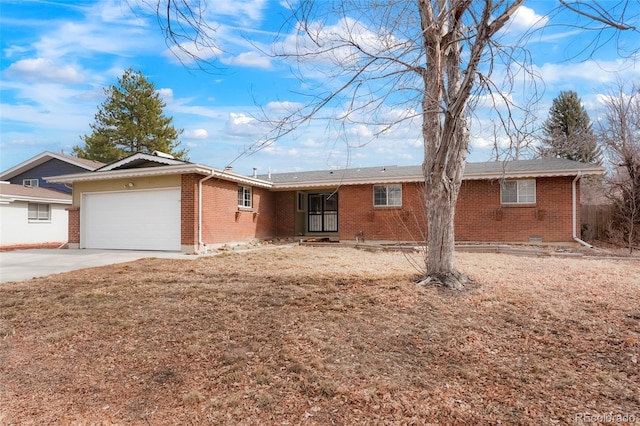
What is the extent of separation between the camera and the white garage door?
1314cm

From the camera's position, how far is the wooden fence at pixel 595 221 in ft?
50.5

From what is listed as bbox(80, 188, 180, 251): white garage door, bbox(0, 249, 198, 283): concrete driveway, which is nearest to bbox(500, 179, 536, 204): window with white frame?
bbox(0, 249, 198, 283): concrete driveway

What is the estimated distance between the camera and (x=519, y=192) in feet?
45.8

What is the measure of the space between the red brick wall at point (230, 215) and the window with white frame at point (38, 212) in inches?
454

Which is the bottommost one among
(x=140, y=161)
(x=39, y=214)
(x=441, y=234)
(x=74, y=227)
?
(x=74, y=227)

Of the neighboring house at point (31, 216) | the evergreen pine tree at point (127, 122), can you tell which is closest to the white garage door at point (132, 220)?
the neighboring house at point (31, 216)

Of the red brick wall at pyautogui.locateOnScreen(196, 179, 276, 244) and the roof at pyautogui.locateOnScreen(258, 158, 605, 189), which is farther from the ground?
the roof at pyautogui.locateOnScreen(258, 158, 605, 189)

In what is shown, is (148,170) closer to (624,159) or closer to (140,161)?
(140,161)

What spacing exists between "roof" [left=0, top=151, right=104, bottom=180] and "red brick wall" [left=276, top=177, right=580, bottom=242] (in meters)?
16.8

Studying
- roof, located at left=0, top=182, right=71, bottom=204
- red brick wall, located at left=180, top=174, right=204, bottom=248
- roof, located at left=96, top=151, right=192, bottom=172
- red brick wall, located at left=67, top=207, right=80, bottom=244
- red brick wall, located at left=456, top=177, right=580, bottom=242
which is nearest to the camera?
red brick wall, located at left=180, top=174, right=204, bottom=248

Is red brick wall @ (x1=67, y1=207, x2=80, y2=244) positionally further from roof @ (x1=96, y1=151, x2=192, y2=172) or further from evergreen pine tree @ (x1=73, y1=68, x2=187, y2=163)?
evergreen pine tree @ (x1=73, y1=68, x2=187, y2=163)

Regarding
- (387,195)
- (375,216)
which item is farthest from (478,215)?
(375,216)

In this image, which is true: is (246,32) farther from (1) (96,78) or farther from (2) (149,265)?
(2) (149,265)

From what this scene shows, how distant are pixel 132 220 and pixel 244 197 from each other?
4.22m
